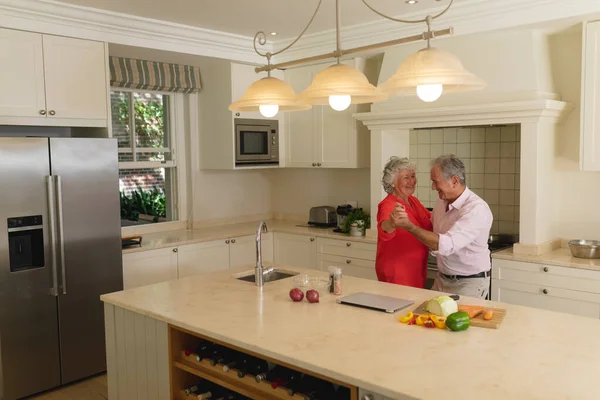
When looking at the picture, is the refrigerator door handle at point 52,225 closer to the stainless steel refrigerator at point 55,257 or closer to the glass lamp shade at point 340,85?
the stainless steel refrigerator at point 55,257

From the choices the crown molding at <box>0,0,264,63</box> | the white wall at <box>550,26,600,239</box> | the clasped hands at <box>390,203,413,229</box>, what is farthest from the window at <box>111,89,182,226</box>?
the white wall at <box>550,26,600,239</box>

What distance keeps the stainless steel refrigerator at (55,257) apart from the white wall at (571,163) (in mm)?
3260

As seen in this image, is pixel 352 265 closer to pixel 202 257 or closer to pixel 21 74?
pixel 202 257

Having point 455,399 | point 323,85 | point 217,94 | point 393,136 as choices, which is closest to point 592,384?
point 455,399

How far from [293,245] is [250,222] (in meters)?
0.83

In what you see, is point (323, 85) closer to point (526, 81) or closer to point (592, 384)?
point (592, 384)

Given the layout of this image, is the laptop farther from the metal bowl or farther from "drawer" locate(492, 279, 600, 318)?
the metal bowl

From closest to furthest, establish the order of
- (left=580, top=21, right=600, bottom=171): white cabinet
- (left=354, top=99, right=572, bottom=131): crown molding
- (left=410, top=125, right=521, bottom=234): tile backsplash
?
(left=580, top=21, right=600, bottom=171): white cabinet, (left=354, top=99, right=572, bottom=131): crown molding, (left=410, top=125, right=521, bottom=234): tile backsplash

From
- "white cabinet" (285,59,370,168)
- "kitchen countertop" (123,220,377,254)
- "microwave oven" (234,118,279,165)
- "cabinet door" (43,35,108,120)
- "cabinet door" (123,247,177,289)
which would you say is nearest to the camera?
"cabinet door" (43,35,108,120)

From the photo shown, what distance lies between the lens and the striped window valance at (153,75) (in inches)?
188

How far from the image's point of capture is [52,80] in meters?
3.98

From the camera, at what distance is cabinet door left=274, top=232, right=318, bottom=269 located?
5.19 metres

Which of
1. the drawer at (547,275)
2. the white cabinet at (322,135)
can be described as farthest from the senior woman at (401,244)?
the white cabinet at (322,135)

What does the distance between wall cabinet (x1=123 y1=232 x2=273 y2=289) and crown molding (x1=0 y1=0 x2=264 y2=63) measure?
162 cm
